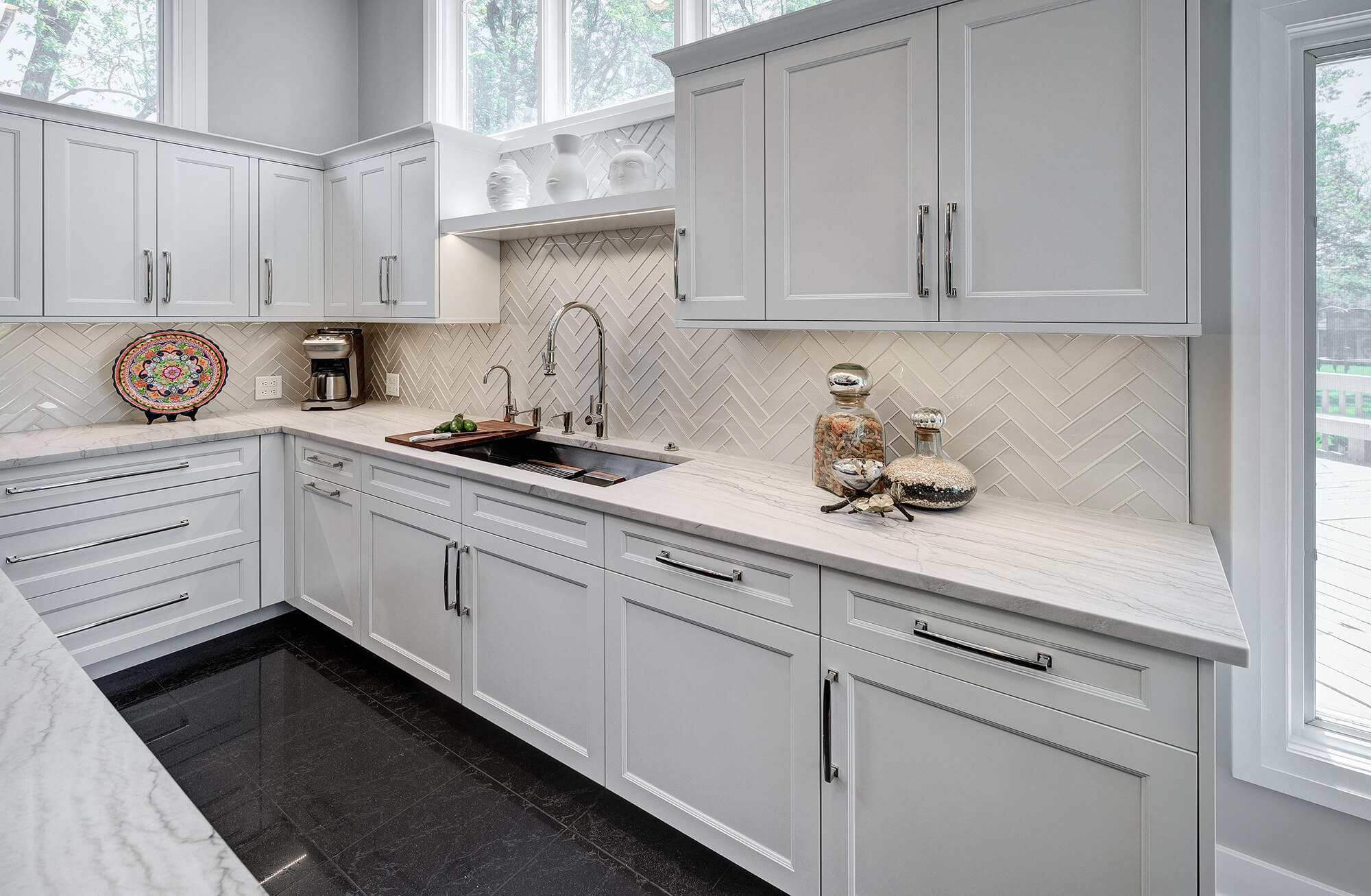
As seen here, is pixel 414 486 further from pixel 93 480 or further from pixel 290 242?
pixel 290 242

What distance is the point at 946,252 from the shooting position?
5.41ft

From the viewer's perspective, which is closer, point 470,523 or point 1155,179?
point 1155,179

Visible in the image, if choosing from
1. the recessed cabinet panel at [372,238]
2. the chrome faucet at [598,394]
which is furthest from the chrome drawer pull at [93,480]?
the chrome faucet at [598,394]

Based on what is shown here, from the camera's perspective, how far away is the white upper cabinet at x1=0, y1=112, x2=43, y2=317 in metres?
2.64

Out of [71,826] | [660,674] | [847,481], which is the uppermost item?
[847,481]

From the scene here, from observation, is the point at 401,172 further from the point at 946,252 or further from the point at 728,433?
the point at 946,252

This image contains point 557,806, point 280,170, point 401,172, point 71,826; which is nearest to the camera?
point 71,826

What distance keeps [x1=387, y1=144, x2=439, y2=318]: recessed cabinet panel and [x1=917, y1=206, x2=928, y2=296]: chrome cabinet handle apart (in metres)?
2.06

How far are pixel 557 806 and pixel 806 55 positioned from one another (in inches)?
85.6

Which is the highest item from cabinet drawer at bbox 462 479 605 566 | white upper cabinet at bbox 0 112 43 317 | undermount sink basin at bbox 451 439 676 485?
white upper cabinet at bbox 0 112 43 317

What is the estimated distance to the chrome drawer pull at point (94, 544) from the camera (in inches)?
99.5

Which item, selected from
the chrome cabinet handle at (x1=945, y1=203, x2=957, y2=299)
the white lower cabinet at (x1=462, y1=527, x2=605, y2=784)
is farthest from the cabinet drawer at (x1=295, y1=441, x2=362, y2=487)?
the chrome cabinet handle at (x1=945, y1=203, x2=957, y2=299)

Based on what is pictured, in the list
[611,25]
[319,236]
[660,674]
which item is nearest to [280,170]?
[319,236]

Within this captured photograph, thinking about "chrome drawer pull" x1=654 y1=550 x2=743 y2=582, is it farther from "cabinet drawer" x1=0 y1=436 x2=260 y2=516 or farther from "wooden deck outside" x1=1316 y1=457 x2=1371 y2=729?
"cabinet drawer" x1=0 y1=436 x2=260 y2=516
